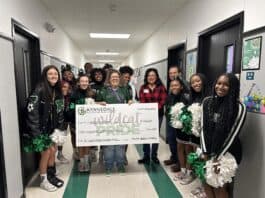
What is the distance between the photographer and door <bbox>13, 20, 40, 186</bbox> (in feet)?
8.25

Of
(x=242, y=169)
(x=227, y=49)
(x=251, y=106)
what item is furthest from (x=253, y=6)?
(x=242, y=169)

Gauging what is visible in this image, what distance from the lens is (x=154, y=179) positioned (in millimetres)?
2916

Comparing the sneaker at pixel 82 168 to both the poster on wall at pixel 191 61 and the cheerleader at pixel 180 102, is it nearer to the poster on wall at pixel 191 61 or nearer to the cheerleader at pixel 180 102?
the cheerleader at pixel 180 102

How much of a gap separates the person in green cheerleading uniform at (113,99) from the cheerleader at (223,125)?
1.26 m

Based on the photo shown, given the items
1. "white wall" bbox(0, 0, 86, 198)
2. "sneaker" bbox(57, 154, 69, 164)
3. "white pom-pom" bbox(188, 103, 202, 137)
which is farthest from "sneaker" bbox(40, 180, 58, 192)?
"white pom-pom" bbox(188, 103, 202, 137)

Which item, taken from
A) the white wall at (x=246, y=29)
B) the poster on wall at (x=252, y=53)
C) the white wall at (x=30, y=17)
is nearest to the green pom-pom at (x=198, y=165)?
the white wall at (x=246, y=29)

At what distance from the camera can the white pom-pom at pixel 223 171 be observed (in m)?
1.79

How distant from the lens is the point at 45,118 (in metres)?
2.48

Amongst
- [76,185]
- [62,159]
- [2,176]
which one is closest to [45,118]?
[2,176]

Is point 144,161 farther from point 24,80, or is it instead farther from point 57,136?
point 24,80

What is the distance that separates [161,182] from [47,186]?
55.0 inches

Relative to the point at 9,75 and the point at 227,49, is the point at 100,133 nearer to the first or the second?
the point at 9,75

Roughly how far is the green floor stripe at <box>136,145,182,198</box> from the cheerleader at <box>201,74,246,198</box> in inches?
30.3

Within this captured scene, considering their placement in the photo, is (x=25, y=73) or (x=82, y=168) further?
(x=82, y=168)
